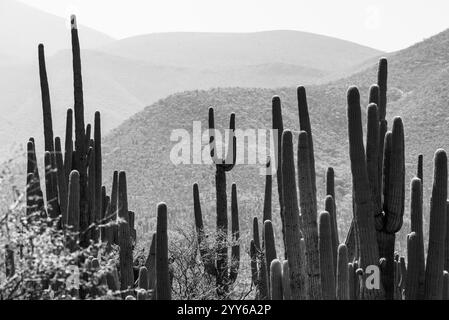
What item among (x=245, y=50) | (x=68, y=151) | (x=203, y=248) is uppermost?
(x=245, y=50)

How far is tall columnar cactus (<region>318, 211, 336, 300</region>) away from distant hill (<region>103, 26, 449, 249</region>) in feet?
63.9

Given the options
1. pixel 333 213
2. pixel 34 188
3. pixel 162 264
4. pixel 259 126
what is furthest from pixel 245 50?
pixel 162 264

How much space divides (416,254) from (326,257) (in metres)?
1.42

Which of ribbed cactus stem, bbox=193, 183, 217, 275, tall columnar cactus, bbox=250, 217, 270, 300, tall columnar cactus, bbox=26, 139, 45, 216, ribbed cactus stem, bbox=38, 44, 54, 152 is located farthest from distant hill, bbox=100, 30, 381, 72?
tall columnar cactus, bbox=26, 139, 45, 216

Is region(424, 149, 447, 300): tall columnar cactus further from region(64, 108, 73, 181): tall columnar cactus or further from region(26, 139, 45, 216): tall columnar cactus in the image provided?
region(64, 108, 73, 181): tall columnar cactus

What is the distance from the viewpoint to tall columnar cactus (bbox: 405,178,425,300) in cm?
808

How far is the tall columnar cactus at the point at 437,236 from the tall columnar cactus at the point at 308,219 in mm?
1246

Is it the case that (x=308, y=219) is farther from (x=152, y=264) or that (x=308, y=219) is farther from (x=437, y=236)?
(x=152, y=264)

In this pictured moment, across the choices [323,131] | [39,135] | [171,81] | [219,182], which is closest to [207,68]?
[171,81]

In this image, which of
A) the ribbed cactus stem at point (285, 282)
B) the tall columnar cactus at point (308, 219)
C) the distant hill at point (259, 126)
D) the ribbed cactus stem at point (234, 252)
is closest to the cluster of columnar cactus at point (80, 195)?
the ribbed cactus stem at point (285, 282)

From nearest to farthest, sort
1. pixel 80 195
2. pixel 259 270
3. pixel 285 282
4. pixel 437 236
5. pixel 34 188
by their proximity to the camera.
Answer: pixel 437 236, pixel 285 282, pixel 34 188, pixel 80 195, pixel 259 270

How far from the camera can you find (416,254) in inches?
322

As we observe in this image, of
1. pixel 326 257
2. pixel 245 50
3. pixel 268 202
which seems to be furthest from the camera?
pixel 245 50
